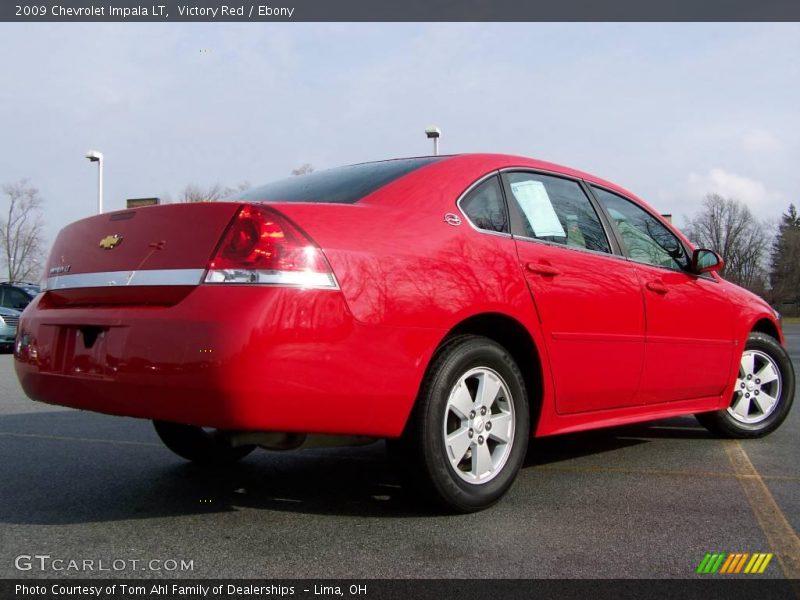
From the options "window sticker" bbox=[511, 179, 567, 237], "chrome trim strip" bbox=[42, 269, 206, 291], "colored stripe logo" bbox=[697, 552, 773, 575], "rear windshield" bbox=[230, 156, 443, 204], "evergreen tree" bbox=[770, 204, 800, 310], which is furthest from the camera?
"evergreen tree" bbox=[770, 204, 800, 310]

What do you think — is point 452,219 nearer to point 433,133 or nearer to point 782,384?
point 782,384

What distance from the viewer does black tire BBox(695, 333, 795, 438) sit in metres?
5.26

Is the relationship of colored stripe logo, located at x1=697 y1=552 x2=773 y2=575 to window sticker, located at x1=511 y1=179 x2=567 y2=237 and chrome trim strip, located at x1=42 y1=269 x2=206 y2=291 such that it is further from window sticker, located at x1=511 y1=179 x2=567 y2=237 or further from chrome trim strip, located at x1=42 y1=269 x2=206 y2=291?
chrome trim strip, located at x1=42 y1=269 x2=206 y2=291

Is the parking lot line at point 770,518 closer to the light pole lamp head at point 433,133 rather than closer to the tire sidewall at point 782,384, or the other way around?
the tire sidewall at point 782,384

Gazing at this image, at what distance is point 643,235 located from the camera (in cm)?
469

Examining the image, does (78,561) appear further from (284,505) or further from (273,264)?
(273,264)

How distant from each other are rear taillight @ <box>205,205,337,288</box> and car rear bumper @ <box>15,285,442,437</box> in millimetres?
51

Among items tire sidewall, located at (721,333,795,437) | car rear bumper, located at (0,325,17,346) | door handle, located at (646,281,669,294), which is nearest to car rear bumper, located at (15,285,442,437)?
door handle, located at (646,281,669,294)

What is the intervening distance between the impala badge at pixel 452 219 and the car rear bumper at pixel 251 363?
543 mm

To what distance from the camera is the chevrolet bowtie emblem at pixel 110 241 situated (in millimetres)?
3184

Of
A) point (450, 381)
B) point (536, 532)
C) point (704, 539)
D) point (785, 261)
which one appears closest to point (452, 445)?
point (450, 381)

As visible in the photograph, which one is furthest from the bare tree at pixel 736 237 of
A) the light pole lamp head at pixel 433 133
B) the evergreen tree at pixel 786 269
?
the light pole lamp head at pixel 433 133

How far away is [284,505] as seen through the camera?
135 inches

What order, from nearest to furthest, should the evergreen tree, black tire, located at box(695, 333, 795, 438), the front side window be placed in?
1. the front side window
2. black tire, located at box(695, 333, 795, 438)
3. the evergreen tree
